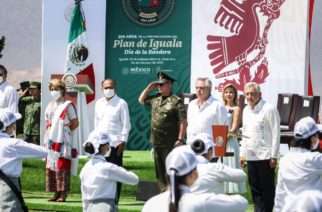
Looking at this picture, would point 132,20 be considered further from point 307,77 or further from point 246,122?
point 246,122

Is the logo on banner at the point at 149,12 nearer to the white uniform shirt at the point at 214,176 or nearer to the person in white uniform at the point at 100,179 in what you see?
the person in white uniform at the point at 100,179

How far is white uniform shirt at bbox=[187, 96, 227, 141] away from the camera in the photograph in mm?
10398

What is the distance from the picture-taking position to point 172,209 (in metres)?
5.65

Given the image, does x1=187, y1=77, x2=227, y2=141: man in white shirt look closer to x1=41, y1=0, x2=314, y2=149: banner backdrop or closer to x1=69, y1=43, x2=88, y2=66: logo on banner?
x1=41, y1=0, x2=314, y2=149: banner backdrop

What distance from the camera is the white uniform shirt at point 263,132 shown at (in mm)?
10219

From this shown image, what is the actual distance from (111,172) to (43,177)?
5.03 m

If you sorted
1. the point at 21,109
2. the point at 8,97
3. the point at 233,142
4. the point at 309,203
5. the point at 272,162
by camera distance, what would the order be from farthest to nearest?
the point at 21,109, the point at 8,97, the point at 233,142, the point at 272,162, the point at 309,203

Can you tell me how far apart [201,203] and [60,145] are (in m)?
6.12

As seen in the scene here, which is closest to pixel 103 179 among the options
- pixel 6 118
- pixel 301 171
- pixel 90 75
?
pixel 6 118

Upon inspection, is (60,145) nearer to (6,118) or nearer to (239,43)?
(6,118)

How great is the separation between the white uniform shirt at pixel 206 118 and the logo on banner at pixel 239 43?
16.8 ft

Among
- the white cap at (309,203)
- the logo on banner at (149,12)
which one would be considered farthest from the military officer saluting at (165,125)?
the white cap at (309,203)

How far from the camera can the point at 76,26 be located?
1560cm

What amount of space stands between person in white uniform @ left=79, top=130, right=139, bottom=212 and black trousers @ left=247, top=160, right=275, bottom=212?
2.20 m
